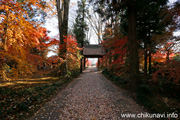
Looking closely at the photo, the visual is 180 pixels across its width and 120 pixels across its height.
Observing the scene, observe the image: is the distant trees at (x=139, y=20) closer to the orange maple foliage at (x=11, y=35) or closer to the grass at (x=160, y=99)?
the grass at (x=160, y=99)

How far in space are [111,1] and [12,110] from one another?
6433 millimetres

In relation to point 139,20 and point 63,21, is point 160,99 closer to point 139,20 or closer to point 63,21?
point 139,20

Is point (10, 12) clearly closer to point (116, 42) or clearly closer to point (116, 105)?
point (116, 105)

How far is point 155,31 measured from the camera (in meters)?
6.95

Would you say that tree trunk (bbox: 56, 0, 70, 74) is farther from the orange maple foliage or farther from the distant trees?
the orange maple foliage

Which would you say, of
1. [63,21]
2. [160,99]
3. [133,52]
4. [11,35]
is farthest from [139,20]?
[11,35]

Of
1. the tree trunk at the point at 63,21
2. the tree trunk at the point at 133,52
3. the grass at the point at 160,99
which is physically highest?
the tree trunk at the point at 63,21

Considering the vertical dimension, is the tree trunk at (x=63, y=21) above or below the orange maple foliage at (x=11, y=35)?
above

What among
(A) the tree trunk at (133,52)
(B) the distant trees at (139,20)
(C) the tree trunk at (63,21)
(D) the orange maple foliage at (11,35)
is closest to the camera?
(D) the orange maple foliage at (11,35)

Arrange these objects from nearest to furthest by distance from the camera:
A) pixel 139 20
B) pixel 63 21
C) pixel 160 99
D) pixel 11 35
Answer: pixel 11 35 → pixel 160 99 → pixel 139 20 → pixel 63 21

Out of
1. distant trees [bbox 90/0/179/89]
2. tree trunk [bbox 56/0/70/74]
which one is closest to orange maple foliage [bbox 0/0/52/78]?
distant trees [bbox 90/0/179/89]

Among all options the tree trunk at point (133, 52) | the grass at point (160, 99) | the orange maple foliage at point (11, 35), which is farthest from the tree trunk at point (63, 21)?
the grass at point (160, 99)

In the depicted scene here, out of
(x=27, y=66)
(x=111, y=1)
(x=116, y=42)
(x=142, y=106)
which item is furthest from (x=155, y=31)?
(x=27, y=66)

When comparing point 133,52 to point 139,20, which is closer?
point 133,52
